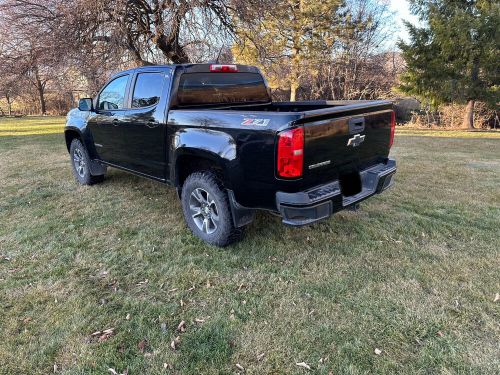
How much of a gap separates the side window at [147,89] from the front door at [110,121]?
0.92 ft

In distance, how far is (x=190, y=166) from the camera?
376 centimetres

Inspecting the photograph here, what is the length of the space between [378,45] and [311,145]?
23.3 meters

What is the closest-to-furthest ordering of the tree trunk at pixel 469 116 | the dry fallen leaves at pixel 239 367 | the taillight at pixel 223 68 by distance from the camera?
the dry fallen leaves at pixel 239 367 < the taillight at pixel 223 68 < the tree trunk at pixel 469 116

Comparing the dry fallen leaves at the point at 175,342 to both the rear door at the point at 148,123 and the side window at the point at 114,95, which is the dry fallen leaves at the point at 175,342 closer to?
the rear door at the point at 148,123

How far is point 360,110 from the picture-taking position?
325 centimetres

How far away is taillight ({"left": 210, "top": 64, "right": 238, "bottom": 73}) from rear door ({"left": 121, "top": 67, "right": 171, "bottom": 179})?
0.52m

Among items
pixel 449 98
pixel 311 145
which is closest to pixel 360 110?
pixel 311 145

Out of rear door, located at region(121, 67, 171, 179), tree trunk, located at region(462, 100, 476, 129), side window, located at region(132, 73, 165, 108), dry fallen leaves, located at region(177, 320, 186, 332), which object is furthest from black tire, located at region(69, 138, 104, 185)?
tree trunk, located at region(462, 100, 476, 129)

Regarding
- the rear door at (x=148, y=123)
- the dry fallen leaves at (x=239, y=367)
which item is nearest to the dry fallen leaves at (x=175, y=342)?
the dry fallen leaves at (x=239, y=367)

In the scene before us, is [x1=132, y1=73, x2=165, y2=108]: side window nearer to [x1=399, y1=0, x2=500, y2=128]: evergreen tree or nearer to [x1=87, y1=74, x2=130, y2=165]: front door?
[x1=87, y1=74, x2=130, y2=165]: front door

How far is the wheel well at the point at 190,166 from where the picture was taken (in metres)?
3.50

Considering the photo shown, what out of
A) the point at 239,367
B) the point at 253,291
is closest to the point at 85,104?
the point at 253,291

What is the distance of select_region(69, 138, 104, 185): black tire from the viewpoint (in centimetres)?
570

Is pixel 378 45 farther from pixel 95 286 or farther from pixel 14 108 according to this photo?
pixel 14 108
